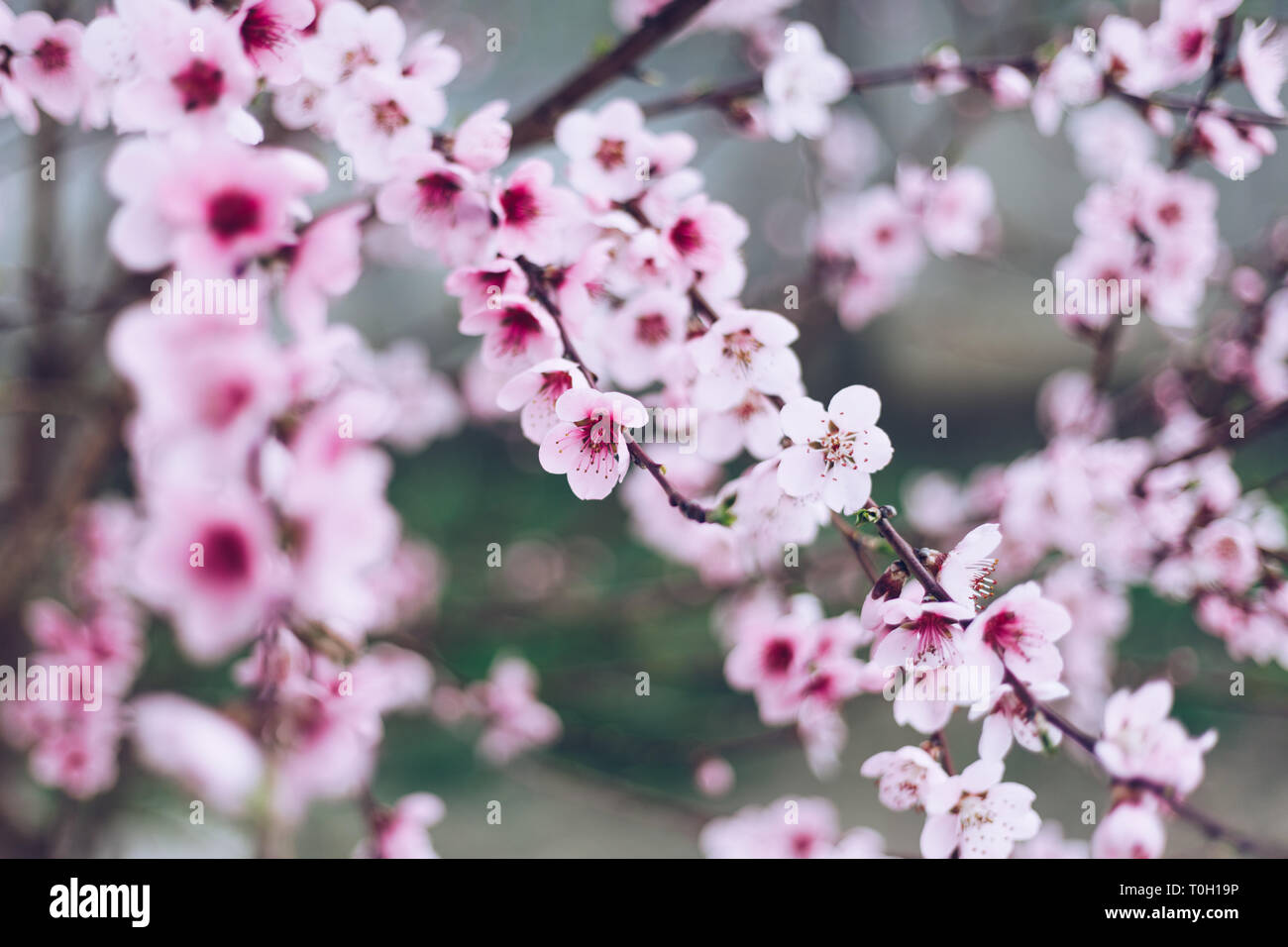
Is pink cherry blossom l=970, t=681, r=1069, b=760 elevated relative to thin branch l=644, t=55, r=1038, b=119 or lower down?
lower down

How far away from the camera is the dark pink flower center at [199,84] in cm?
68

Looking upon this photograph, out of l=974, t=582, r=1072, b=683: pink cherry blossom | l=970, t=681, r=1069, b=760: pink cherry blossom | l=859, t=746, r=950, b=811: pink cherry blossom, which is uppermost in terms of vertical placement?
l=974, t=582, r=1072, b=683: pink cherry blossom

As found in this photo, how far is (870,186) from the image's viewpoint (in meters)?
1.93

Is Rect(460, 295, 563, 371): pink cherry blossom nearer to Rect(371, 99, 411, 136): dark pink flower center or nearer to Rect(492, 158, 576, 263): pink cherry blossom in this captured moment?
Rect(492, 158, 576, 263): pink cherry blossom

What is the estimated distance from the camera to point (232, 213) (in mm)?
578

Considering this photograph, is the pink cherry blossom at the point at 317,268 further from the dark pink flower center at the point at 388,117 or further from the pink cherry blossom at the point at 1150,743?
the pink cherry blossom at the point at 1150,743

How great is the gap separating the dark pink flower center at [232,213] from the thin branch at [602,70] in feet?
1.73

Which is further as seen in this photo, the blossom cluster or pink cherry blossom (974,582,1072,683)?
pink cherry blossom (974,582,1072,683)

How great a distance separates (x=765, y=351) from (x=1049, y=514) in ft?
3.10

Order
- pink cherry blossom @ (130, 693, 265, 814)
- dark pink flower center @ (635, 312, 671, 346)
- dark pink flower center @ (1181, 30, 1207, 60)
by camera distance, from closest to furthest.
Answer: pink cherry blossom @ (130, 693, 265, 814) < dark pink flower center @ (635, 312, 671, 346) < dark pink flower center @ (1181, 30, 1207, 60)

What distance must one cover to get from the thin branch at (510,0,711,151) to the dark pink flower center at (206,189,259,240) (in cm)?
53

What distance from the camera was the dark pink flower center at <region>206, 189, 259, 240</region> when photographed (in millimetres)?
569

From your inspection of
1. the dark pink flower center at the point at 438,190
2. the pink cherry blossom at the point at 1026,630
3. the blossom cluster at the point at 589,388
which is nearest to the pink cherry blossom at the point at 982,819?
the blossom cluster at the point at 589,388

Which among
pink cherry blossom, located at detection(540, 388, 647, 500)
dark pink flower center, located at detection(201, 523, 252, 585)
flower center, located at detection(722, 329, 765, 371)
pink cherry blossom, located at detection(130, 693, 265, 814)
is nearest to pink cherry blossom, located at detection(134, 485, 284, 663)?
dark pink flower center, located at detection(201, 523, 252, 585)
